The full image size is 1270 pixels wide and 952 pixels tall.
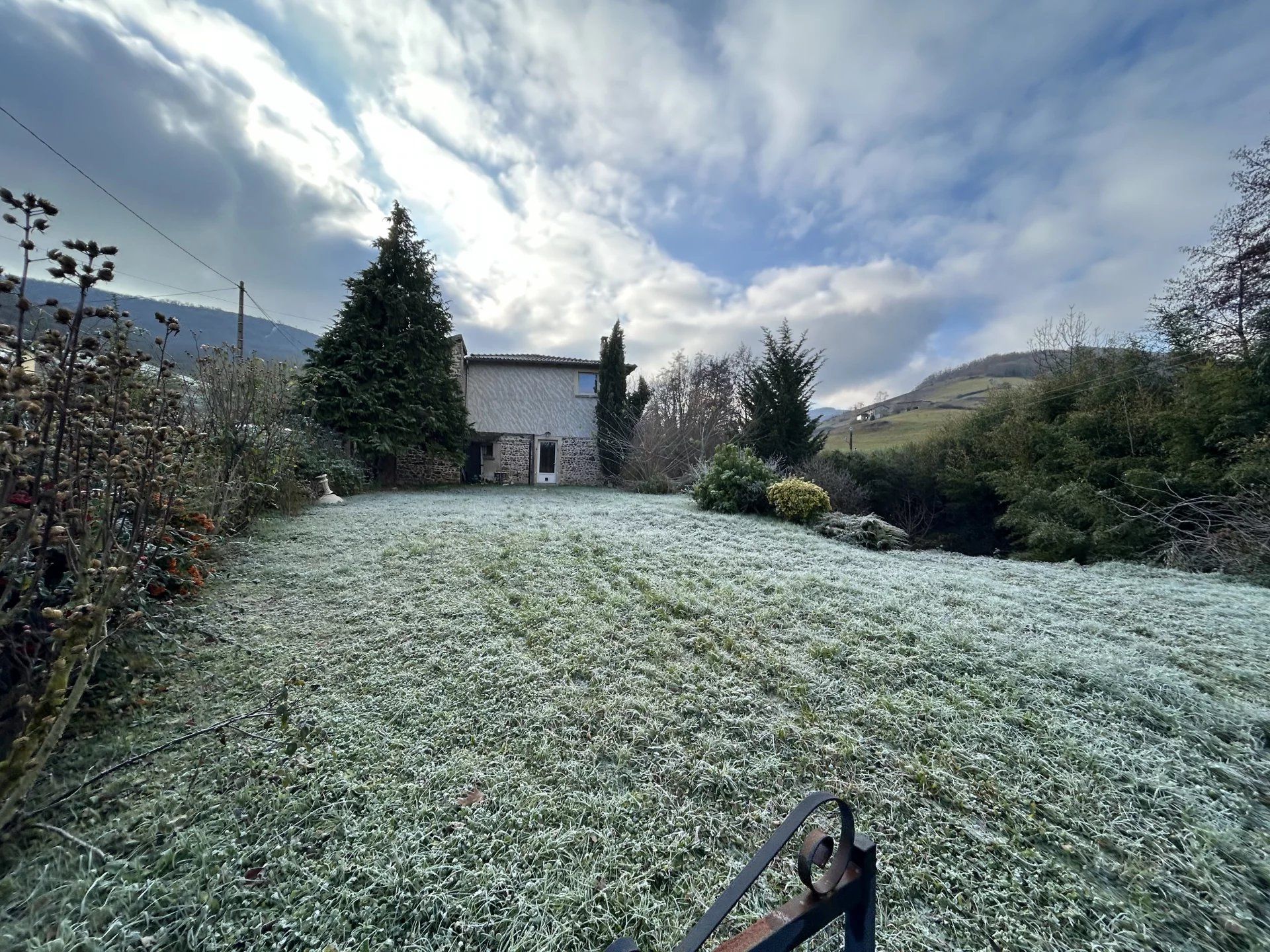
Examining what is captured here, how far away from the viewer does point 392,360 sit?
40.4 ft

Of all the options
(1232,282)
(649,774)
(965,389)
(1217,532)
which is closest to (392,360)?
(649,774)

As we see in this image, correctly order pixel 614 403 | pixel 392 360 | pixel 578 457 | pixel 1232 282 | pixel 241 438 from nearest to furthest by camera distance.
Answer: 1. pixel 241 438
2. pixel 1232 282
3. pixel 392 360
4. pixel 614 403
5. pixel 578 457

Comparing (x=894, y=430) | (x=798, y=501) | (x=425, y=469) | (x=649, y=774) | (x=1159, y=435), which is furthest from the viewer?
(x=894, y=430)

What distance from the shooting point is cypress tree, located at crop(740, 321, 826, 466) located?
13352 mm

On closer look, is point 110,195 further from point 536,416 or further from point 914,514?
point 914,514

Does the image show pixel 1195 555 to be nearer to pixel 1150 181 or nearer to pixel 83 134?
pixel 1150 181

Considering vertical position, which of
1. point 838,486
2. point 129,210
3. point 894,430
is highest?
point 129,210

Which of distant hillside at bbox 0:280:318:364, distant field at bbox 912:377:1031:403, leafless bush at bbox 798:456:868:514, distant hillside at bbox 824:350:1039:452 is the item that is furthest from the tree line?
distant hillside at bbox 0:280:318:364

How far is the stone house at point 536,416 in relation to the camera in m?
17.1

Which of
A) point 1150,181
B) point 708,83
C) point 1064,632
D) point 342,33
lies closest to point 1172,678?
point 1064,632

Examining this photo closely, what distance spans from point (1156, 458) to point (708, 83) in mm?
10155

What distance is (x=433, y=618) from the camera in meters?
3.14

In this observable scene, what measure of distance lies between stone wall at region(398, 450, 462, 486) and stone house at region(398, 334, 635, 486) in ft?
5.04

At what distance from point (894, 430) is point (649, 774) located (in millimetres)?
20281
